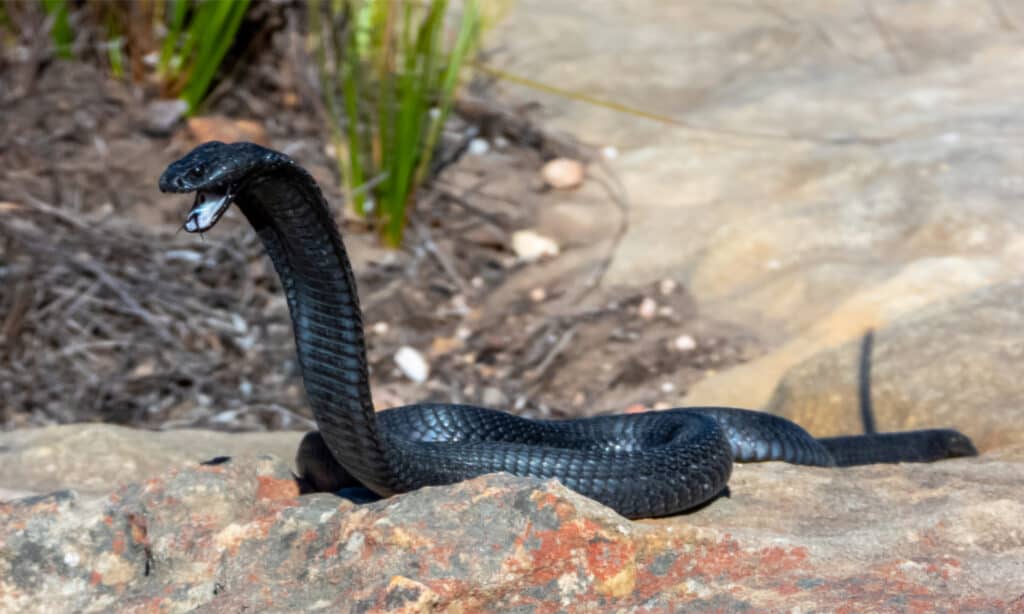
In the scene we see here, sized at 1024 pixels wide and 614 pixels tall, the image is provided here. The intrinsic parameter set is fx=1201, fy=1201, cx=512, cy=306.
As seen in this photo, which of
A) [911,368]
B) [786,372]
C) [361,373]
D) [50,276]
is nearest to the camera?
[361,373]

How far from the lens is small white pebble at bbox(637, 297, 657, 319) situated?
622 cm

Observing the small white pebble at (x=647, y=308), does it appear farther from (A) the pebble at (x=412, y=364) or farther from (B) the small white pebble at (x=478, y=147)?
(B) the small white pebble at (x=478, y=147)

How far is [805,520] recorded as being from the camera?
9.59ft

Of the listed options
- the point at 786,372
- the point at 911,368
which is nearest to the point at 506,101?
the point at 786,372

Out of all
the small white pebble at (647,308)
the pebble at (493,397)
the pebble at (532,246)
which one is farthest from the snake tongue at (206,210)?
the pebble at (532,246)

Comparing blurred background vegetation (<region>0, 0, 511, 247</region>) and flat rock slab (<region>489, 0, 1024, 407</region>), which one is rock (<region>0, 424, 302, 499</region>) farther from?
blurred background vegetation (<region>0, 0, 511, 247</region>)

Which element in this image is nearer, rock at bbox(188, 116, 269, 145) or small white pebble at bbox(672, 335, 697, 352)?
small white pebble at bbox(672, 335, 697, 352)

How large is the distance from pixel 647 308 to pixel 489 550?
3.96 m

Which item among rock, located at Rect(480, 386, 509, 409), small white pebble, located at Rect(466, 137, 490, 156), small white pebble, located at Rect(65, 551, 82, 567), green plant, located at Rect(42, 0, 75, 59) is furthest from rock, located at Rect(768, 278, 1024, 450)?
green plant, located at Rect(42, 0, 75, 59)

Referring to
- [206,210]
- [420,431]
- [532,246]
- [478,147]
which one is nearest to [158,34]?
[478,147]

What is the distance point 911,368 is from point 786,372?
0.65m

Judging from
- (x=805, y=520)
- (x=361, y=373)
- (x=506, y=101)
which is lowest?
(x=506, y=101)

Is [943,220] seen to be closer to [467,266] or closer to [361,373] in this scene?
[467,266]

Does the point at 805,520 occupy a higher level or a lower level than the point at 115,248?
higher
